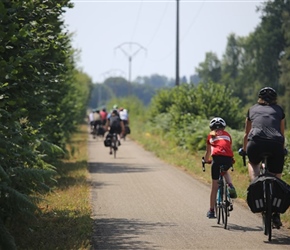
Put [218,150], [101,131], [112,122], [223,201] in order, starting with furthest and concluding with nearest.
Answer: [101,131], [112,122], [218,150], [223,201]

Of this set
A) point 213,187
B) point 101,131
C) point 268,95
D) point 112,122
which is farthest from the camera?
point 101,131

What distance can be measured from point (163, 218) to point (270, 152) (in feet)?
9.62

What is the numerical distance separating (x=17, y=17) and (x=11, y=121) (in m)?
1.90

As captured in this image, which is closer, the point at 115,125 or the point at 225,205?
the point at 225,205

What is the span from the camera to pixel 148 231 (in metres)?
11.3

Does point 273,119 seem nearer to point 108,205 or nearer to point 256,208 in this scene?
point 256,208

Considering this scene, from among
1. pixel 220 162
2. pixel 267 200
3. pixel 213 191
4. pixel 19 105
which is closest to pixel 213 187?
pixel 213 191

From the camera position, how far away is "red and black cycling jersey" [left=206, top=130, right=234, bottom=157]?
11984mm

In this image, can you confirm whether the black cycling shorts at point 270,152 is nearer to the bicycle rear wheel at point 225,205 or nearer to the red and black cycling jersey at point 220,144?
the bicycle rear wheel at point 225,205

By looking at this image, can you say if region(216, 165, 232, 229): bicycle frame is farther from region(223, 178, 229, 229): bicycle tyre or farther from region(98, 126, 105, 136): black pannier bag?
region(98, 126, 105, 136): black pannier bag

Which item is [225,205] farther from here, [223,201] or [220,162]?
[220,162]

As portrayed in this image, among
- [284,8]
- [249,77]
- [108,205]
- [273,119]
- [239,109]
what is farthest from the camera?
[249,77]

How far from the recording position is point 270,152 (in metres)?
10.4

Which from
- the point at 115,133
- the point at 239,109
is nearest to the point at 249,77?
the point at 239,109
